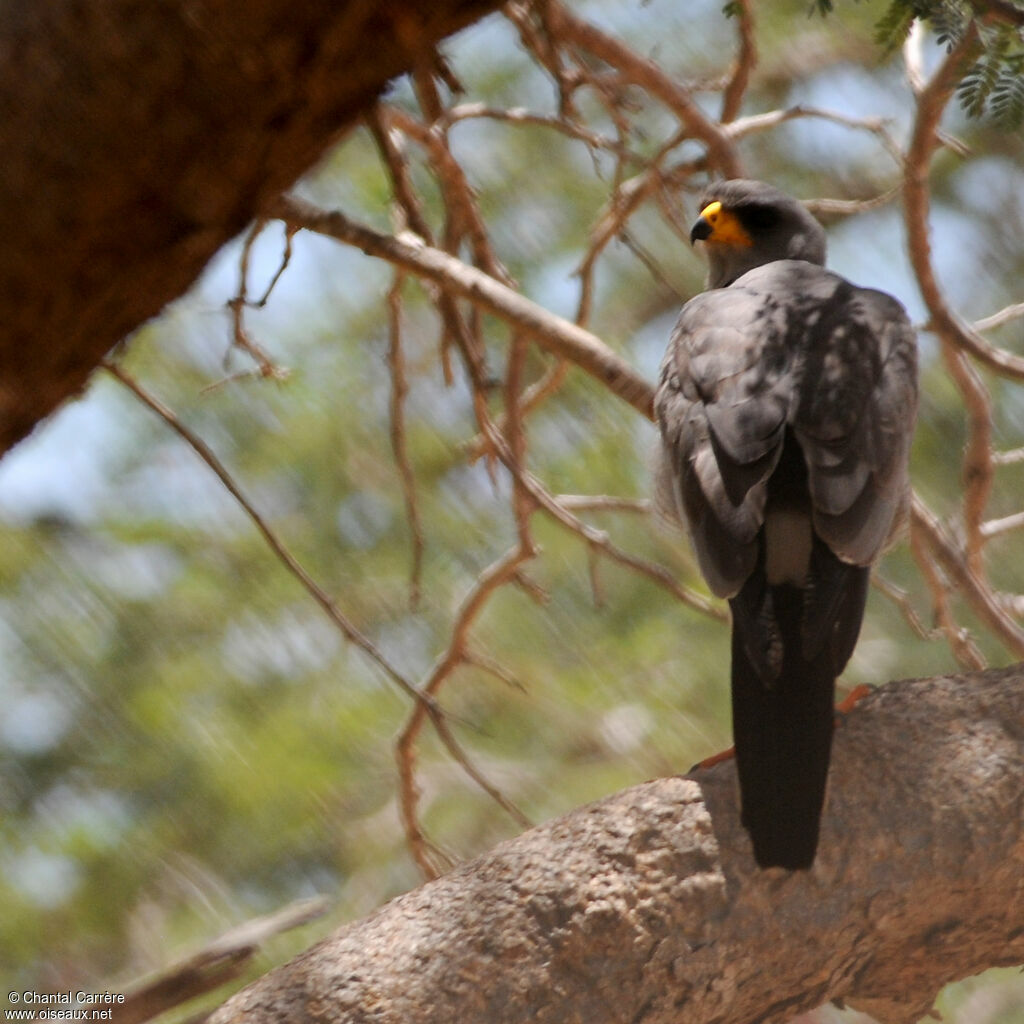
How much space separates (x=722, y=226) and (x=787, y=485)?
1608 millimetres

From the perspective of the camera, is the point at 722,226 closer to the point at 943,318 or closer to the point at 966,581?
the point at 943,318

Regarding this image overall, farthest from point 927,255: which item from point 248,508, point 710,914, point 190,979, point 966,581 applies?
point 190,979

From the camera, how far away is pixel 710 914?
2482 millimetres

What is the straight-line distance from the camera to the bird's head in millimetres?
4242

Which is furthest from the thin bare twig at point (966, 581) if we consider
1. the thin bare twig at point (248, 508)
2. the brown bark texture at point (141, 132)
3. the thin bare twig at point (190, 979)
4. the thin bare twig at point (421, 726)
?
the brown bark texture at point (141, 132)

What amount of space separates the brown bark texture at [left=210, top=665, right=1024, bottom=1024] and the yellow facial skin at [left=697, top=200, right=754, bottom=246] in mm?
2021

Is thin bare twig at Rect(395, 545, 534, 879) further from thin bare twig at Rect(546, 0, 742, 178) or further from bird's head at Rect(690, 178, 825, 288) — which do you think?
thin bare twig at Rect(546, 0, 742, 178)

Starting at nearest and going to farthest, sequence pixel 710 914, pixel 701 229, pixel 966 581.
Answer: pixel 710 914 → pixel 966 581 → pixel 701 229

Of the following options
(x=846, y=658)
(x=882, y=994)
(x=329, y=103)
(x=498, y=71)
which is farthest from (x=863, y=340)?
(x=498, y=71)

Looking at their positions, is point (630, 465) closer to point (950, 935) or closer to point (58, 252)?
point (950, 935)

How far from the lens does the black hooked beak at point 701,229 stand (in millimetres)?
4262

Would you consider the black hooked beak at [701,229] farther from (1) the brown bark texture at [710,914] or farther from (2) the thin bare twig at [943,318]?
(1) the brown bark texture at [710,914]

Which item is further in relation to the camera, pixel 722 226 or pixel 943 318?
pixel 722 226

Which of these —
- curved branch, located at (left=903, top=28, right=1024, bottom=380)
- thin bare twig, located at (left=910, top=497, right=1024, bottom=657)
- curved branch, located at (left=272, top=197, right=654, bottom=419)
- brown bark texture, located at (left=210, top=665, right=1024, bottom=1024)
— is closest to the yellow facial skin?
curved branch, located at (left=903, top=28, right=1024, bottom=380)
